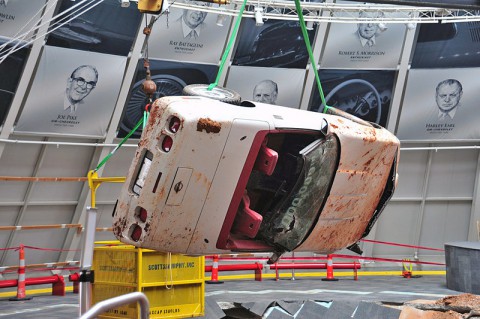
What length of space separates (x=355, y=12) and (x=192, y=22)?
414cm

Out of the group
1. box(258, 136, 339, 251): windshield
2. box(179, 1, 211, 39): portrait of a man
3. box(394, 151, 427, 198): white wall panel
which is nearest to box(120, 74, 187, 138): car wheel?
box(179, 1, 211, 39): portrait of a man

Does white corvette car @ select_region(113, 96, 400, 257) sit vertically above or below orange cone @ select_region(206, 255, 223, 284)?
above

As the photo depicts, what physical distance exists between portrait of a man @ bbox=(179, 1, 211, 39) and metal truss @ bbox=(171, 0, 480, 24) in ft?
1.43

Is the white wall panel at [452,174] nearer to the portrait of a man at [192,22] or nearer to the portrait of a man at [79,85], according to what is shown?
the portrait of a man at [192,22]

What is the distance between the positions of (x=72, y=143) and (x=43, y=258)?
2822mm

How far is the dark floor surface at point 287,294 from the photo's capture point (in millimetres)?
13414

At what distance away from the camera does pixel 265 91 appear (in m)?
20.2

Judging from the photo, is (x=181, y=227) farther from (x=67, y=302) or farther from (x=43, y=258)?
(x=43, y=258)

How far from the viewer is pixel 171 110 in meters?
6.46

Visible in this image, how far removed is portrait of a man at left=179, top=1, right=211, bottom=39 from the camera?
18.7m

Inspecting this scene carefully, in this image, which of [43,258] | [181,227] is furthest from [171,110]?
[43,258]

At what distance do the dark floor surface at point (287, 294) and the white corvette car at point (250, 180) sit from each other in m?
4.87

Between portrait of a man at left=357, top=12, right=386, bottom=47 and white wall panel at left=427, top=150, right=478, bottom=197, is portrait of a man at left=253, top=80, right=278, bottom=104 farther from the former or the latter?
white wall panel at left=427, top=150, right=478, bottom=197

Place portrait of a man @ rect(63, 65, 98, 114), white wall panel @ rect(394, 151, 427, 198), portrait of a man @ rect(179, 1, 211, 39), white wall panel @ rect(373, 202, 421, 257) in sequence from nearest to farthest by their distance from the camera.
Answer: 1. portrait of a man @ rect(63, 65, 98, 114)
2. portrait of a man @ rect(179, 1, 211, 39)
3. white wall panel @ rect(394, 151, 427, 198)
4. white wall panel @ rect(373, 202, 421, 257)
